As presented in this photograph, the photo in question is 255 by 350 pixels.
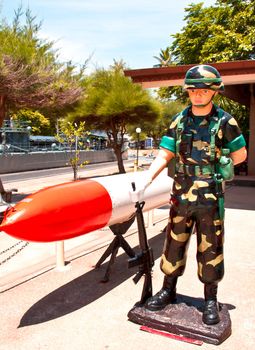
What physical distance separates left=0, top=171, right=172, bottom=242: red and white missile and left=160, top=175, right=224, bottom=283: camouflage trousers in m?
0.77

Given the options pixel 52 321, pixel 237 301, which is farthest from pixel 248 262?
pixel 52 321

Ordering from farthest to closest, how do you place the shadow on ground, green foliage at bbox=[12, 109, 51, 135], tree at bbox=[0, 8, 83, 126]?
green foliage at bbox=[12, 109, 51, 135] → tree at bbox=[0, 8, 83, 126] → the shadow on ground

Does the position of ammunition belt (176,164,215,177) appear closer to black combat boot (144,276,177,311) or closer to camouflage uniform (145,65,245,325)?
camouflage uniform (145,65,245,325)

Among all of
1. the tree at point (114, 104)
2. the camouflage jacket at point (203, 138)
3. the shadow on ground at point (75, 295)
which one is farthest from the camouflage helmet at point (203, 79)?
the tree at point (114, 104)

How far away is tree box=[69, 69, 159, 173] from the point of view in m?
19.5

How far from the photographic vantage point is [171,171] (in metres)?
3.62

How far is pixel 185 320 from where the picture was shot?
10.9 ft

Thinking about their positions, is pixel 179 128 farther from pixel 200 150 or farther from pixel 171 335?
pixel 171 335

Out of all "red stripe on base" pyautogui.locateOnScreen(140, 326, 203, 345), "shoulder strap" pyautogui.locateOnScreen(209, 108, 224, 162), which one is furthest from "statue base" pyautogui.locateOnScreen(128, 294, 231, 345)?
"shoulder strap" pyautogui.locateOnScreen(209, 108, 224, 162)

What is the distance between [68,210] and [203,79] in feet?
5.30

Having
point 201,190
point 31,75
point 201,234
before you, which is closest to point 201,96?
point 201,190

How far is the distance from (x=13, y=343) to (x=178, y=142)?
7.17 ft

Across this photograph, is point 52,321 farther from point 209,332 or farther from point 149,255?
point 209,332

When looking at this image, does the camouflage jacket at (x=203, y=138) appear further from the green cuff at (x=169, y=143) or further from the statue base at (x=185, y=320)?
the statue base at (x=185, y=320)
